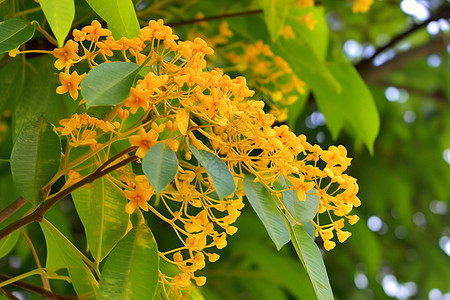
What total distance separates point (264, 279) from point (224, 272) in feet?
0.37

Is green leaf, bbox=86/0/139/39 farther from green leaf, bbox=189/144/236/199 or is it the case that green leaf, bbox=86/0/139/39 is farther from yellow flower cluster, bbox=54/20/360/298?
green leaf, bbox=189/144/236/199

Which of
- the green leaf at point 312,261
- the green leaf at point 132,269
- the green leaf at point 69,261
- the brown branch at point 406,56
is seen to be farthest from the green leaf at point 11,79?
the brown branch at point 406,56

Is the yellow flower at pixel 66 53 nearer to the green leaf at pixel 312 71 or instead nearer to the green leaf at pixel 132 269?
the green leaf at pixel 132 269

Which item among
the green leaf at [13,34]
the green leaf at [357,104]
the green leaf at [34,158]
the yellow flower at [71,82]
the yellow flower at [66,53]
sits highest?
the green leaf at [13,34]

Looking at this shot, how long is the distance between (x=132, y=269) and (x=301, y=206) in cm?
17

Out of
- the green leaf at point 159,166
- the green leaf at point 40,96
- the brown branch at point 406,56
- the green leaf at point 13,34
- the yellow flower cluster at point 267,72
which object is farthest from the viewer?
the brown branch at point 406,56

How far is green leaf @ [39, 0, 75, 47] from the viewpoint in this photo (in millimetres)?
501

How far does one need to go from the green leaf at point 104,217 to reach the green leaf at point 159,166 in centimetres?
17

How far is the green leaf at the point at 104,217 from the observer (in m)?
0.60

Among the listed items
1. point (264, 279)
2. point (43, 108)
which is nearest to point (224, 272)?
point (264, 279)

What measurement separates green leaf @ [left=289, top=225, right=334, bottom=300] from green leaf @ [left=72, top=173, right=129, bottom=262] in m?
0.18

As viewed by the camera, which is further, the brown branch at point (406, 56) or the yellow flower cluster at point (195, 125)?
the brown branch at point (406, 56)

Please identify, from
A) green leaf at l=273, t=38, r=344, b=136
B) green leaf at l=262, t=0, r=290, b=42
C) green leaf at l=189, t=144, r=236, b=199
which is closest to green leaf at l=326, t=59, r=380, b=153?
green leaf at l=273, t=38, r=344, b=136

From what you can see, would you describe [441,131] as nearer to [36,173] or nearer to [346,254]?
[346,254]
